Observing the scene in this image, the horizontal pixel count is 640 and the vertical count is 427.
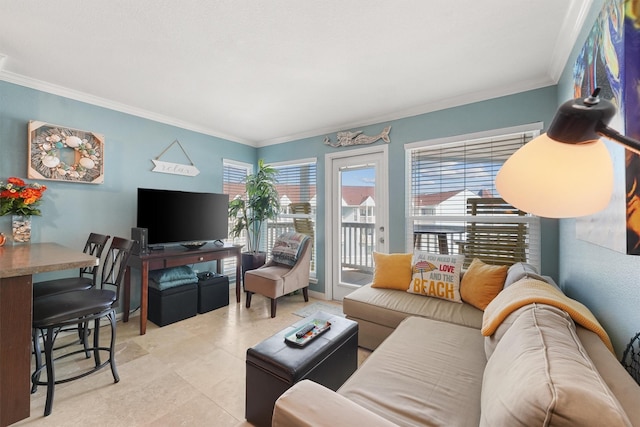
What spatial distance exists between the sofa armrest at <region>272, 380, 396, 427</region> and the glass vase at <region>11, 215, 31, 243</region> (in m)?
2.92

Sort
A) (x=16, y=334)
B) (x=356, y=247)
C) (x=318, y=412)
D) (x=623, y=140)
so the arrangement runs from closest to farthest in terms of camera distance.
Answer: (x=623, y=140) → (x=318, y=412) → (x=16, y=334) → (x=356, y=247)

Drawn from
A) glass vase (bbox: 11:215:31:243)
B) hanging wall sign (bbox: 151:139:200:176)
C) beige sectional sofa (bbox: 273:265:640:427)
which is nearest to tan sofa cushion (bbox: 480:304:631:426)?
beige sectional sofa (bbox: 273:265:640:427)

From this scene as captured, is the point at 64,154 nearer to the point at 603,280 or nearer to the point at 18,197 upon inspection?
the point at 18,197

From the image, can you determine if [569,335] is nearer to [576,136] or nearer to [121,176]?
[576,136]

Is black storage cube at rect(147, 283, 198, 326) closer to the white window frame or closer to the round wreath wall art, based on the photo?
the white window frame

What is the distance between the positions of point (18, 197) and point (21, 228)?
0.97ft

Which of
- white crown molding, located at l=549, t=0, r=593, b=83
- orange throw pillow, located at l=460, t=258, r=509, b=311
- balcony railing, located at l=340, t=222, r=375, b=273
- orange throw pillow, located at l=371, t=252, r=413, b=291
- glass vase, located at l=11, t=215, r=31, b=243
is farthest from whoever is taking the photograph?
balcony railing, located at l=340, t=222, r=375, b=273

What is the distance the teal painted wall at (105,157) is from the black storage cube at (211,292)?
2.59 feet

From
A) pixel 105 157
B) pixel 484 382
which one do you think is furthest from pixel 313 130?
pixel 484 382

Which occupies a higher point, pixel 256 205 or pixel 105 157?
pixel 105 157

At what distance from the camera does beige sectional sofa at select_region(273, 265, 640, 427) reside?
0.62 metres

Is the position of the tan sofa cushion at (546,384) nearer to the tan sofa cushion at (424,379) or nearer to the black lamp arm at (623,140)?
the tan sofa cushion at (424,379)

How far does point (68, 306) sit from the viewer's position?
172cm

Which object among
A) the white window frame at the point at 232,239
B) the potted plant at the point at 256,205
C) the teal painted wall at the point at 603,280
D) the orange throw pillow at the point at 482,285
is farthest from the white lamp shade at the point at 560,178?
the white window frame at the point at 232,239
